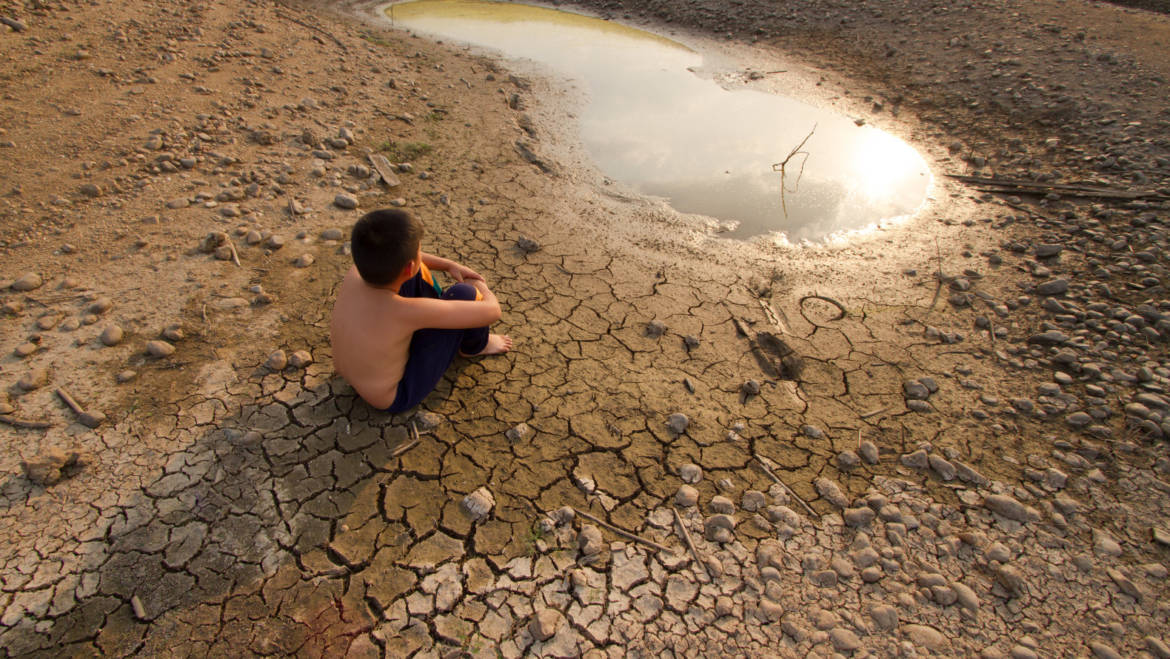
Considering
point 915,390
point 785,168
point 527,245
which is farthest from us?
point 785,168

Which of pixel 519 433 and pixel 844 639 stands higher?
pixel 844 639

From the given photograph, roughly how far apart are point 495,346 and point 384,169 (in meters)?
2.39

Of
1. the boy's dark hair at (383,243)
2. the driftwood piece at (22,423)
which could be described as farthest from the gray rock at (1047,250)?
the driftwood piece at (22,423)

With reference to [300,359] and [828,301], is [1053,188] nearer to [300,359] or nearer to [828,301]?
[828,301]

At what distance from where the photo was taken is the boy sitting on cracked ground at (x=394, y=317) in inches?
86.6

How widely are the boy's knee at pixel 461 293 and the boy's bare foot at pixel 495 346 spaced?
33 cm

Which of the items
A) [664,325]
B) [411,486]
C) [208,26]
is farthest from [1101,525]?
[208,26]

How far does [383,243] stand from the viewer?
217 centimetres

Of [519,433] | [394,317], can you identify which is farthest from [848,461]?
[394,317]

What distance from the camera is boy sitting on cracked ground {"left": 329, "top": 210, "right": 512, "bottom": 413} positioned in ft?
7.22

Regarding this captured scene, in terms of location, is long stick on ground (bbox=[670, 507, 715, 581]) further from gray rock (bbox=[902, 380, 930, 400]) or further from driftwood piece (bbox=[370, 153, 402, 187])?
driftwood piece (bbox=[370, 153, 402, 187])

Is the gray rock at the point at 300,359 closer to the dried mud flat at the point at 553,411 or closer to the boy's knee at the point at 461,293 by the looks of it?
the dried mud flat at the point at 553,411

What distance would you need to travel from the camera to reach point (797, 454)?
2635mm

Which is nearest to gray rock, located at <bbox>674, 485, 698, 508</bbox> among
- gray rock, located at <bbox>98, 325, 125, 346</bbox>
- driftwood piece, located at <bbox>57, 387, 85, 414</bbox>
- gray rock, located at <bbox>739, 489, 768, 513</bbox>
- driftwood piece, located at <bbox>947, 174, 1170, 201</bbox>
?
gray rock, located at <bbox>739, 489, 768, 513</bbox>
